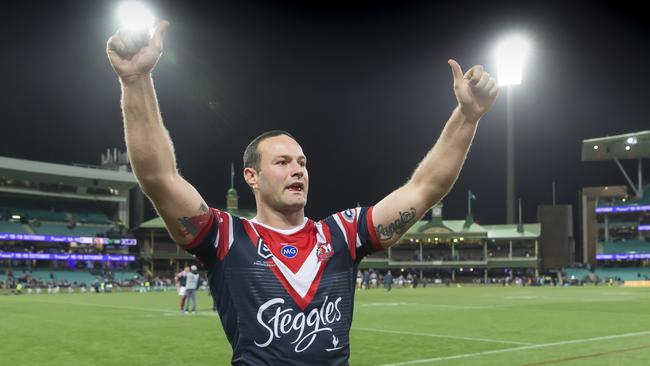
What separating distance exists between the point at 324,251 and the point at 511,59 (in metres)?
74.3

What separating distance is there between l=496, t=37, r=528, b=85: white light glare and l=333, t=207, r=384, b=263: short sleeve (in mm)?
72112

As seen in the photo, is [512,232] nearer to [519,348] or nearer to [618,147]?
[618,147]

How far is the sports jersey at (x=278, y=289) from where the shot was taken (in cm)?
342

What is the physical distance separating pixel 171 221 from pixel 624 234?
106 metres

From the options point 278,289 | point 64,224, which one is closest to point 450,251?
point 64,224

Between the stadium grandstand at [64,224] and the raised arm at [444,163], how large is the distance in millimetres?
68134

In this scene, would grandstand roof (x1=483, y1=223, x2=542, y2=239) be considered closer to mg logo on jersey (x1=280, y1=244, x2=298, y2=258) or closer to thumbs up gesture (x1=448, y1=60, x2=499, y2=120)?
thumbs up gesture (x1=448, y1=60, x2=499, y2=120)

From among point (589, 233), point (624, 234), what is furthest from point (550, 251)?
point (624, 234)

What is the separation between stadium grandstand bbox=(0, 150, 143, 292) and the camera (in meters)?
75.1

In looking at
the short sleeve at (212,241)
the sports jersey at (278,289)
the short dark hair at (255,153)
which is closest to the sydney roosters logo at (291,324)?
the sports jersey at (278,289)

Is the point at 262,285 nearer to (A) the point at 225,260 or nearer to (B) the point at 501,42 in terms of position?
(A) the point at 225,260

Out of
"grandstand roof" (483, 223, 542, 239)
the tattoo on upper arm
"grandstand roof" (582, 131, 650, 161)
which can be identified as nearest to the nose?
the tattoo on upper arm

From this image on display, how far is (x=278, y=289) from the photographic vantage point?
3.48 meters

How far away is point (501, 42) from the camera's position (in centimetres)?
7281
